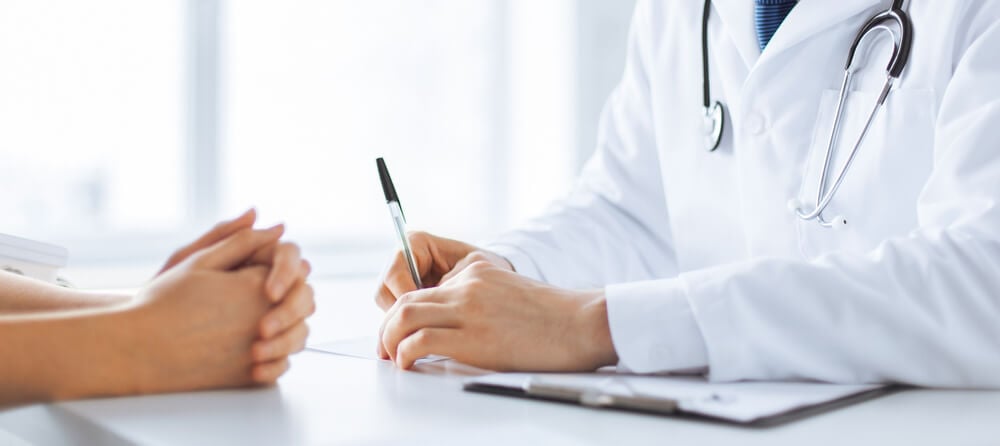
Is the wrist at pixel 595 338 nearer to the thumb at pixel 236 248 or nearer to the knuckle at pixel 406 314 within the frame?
the knuckle at pixel 406 314

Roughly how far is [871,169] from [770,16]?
0.81 ft

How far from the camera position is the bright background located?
2105 millimetres

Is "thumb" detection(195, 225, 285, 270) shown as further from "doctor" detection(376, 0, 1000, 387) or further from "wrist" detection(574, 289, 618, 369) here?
"wrist" detection(574, 289, 618, 369)

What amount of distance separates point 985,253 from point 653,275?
26.3 inches

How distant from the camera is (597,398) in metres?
0.64

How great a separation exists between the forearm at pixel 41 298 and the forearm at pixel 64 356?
17 centimetres

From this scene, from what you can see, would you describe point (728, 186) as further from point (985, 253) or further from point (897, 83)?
point (985, 253)

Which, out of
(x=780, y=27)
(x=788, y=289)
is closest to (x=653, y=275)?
(x=780, y=27)

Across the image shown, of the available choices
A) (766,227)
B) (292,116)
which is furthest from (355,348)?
(292,116)

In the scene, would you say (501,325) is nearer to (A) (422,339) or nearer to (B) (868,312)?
(A) (422,339)

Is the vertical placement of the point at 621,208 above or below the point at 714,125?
below

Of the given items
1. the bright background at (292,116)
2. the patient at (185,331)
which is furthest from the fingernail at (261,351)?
the bright background at (292,116)

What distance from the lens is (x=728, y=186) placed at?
1220 mm

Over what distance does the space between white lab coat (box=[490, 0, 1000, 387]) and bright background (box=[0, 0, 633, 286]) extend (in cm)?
119
